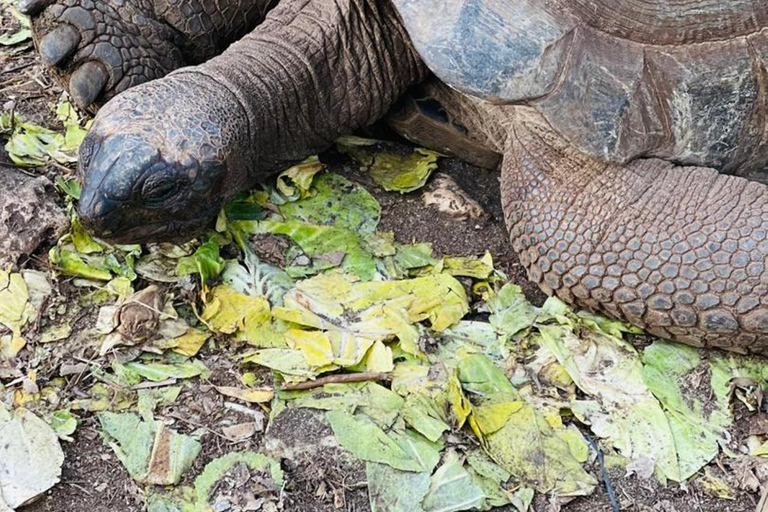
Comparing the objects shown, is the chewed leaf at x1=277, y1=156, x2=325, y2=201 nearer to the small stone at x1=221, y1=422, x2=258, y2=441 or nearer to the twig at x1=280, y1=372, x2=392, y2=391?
the twig at x1=280, y1=372, x2=392, y2=391

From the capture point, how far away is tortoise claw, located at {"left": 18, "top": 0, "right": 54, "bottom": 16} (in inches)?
137

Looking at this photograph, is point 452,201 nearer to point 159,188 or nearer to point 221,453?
point 159,188

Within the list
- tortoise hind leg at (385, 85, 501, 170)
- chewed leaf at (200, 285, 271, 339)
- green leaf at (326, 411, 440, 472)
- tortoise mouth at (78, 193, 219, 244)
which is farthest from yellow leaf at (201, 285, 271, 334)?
tortoise hind leg at (385, 85, 501, 170)

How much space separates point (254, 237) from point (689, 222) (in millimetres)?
1510

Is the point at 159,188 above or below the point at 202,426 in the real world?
above

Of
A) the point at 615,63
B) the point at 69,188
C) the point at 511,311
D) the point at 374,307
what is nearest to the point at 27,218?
the point at 69,188

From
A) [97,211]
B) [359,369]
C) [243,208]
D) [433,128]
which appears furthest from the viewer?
[433,128]

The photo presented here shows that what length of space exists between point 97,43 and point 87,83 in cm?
17

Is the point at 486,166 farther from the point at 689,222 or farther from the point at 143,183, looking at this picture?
the point at 143,183

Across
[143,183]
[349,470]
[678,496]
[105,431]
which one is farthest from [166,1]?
[678,496]

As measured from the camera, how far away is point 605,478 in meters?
2.79

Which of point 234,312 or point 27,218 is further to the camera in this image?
point 27,218

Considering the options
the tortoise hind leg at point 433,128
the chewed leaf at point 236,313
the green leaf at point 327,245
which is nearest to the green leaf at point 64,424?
the chewed leaf at point 236,313

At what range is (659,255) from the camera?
120 inches
